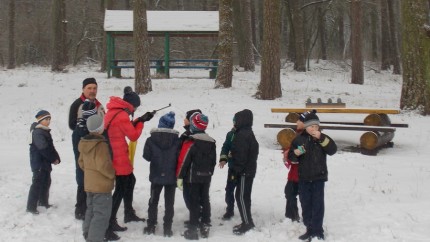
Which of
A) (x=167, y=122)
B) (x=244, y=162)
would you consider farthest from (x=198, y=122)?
(x=244, y=162)

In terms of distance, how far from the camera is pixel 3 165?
8711mm

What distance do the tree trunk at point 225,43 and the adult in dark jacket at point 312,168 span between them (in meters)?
12.5

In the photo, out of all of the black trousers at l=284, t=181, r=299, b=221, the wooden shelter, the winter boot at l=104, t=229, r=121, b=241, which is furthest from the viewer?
the wooden shelter

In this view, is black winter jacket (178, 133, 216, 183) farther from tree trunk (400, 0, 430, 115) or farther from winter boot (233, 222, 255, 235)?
tree trunk (400, 0, 430, 115)

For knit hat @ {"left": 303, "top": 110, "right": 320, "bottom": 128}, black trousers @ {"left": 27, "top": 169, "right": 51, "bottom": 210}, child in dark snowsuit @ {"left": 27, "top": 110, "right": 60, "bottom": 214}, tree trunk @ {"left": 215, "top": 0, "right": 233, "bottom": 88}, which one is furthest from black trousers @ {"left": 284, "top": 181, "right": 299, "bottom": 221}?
tree trunk @ {"left": 215, "top": 0, "right": 233, "bottom": 88}

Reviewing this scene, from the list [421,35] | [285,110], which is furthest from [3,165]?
[421,35]

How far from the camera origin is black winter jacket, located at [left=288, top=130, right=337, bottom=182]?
217 inches

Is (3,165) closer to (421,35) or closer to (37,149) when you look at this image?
(37,149)

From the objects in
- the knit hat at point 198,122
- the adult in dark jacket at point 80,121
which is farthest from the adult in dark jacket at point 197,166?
the adult in dark jacket at point 80,121

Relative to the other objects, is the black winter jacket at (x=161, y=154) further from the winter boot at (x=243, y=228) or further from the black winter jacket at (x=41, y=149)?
the black winter jacket at (x=41, y=149)

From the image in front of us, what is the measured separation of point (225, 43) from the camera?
1791 cm

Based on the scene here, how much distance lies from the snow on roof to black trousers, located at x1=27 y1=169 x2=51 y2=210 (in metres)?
17.8

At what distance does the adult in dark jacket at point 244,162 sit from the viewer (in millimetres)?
6109

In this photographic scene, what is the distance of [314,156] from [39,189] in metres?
3.79
